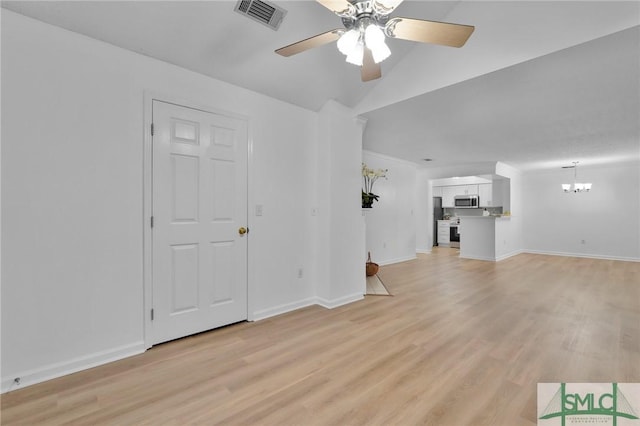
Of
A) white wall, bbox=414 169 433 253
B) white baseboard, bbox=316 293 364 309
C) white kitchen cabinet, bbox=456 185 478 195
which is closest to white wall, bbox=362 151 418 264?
white wall, bbox=414 169 433 253

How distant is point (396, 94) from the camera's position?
10.4ft

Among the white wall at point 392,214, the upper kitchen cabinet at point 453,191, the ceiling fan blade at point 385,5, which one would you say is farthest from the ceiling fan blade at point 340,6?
the upper kitchen cabinet at point 453,191

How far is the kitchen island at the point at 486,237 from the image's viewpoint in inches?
261

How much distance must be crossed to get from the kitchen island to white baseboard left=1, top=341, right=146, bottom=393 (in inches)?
275

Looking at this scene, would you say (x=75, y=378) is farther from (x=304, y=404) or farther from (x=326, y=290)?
(x=326, y=290)

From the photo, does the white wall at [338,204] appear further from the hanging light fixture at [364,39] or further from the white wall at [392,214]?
the white wall at [392,214]

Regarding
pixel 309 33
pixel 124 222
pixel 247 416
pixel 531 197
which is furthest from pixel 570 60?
pixel 531 197

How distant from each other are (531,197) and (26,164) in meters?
9.98

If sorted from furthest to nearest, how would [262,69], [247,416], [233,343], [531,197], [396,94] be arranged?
[531,197] < [396,94] < [262,69] < [233,343] < [247,416]

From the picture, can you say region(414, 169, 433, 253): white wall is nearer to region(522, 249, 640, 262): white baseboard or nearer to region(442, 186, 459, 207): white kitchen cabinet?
region(442, 186, 459, 207): white kitchen cabinet

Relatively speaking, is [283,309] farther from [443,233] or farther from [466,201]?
[466,201]

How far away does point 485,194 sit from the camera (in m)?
8.90

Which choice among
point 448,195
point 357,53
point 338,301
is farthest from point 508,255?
point 357,53

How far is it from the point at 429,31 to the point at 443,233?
8.78m
